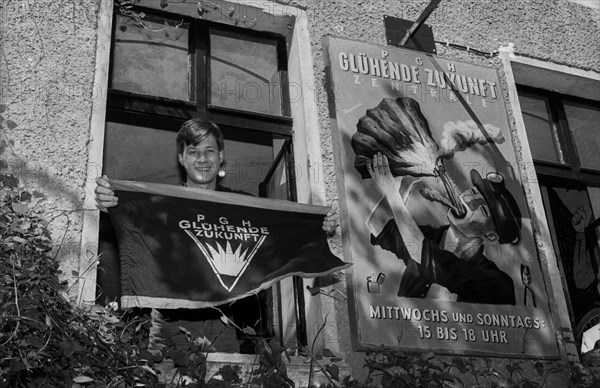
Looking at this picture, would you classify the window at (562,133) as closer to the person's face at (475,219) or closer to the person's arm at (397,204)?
the person's face at (475,219)

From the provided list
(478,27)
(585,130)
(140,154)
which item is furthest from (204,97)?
(585,130)

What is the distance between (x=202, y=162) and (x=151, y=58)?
3.54 ft

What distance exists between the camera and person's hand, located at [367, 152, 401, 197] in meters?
5.30

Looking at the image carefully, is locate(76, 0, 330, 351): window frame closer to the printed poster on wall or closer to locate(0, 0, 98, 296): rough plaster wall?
locate(0, 0, 98, 296): rough plaster wall

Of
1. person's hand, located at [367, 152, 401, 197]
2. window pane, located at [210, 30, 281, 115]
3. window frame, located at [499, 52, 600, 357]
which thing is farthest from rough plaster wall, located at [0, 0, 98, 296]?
window frame, located at [499, 52, 600, 357]

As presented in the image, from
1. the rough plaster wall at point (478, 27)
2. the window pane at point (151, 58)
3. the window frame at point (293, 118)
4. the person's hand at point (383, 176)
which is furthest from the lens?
the rough plaster wall at point (478, 27)

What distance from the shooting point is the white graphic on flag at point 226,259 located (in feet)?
14.6

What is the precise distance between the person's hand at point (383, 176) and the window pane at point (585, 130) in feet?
7.53

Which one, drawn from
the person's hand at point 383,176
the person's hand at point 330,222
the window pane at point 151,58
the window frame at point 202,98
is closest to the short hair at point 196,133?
the window frame at point 202,98

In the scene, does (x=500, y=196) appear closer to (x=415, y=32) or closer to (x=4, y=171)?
(x=415, y=32)

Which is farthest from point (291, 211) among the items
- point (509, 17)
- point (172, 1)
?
point (509, 17)

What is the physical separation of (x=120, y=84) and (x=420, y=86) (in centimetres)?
235

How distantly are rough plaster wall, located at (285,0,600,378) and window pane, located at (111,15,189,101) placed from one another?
3.26ft

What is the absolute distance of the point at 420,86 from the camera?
19.4ft
